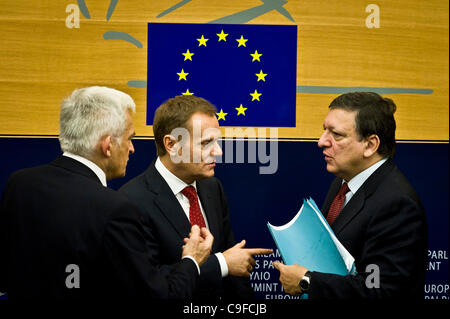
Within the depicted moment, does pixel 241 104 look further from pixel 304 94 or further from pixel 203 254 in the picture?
pixel 203 254

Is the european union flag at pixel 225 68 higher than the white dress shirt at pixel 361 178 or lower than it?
higher

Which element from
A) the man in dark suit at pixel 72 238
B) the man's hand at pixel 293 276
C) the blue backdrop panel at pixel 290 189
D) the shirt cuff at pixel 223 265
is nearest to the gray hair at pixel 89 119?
the man in dark suit at pixel 72 238

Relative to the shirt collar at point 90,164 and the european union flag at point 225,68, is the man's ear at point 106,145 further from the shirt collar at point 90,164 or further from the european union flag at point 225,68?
the european union flag at point 225,68

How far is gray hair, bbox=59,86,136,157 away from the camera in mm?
1705

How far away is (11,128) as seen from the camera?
273 centimetres

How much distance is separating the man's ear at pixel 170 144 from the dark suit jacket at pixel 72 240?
1.98ft

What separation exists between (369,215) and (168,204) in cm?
91

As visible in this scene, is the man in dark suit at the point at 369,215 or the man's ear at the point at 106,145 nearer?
the man's ear at the point at 106,145

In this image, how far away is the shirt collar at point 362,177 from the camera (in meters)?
2.09

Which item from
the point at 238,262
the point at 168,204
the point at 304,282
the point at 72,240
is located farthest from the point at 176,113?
the point at 304,282

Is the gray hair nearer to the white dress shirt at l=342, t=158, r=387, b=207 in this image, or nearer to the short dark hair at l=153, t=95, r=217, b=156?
the short dark hair at l=153, t=95, r=217, b=156

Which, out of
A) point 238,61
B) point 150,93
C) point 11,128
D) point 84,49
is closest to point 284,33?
point 238,61
